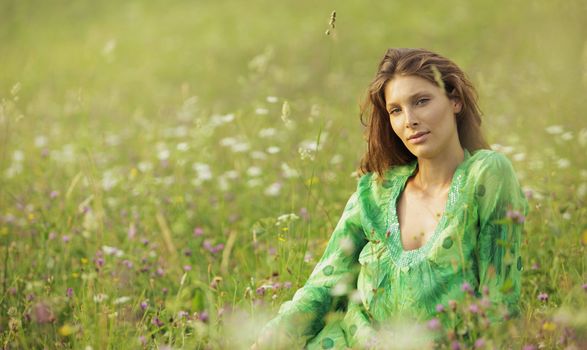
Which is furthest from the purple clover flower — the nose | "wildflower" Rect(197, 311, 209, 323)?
"wildflower" Rect(197, 311, 209, 323)

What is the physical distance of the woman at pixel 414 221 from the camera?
2.00 metres

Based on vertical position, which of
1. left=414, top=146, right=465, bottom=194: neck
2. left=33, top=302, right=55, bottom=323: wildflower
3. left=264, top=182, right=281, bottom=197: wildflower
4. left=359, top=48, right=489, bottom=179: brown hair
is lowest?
left=264, top=182, right=281, bottom=197: wildflower

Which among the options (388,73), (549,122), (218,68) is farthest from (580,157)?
(218,68)

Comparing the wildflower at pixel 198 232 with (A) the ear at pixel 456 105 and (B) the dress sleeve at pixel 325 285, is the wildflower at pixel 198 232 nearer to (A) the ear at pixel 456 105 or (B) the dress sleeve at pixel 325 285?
(B) the dress sleeve at pixel 325 285

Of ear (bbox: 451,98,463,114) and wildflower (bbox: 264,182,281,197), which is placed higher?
ear (bbox: 451,98,463,114)

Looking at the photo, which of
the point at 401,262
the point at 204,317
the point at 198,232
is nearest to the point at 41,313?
A: the point at 204,317

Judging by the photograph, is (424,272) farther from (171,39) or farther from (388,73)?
(171,39)

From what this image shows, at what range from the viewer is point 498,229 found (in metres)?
1.98

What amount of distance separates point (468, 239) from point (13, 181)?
3.49m

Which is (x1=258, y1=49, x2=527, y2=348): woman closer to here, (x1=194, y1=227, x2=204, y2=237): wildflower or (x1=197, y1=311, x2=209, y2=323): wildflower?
(x1=197, y1=311, x2=209, y2=323): wildflower

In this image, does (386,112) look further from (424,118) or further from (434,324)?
(434,324)

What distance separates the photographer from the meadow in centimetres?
245

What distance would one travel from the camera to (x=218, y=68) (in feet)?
28.0

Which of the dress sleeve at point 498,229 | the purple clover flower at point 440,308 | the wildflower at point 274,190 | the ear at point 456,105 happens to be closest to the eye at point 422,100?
the ear at point 456,105
